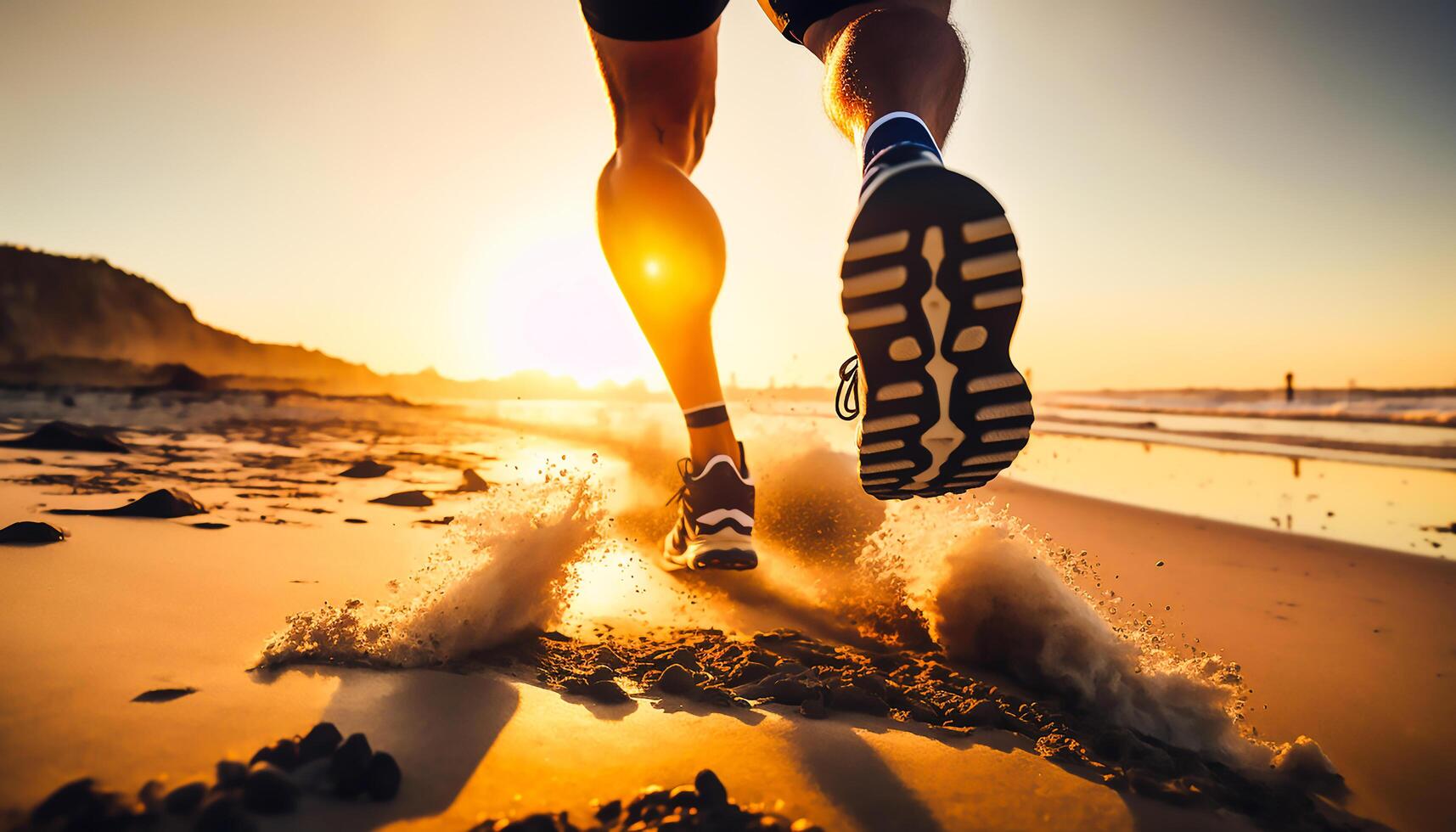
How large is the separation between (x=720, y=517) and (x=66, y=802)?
152 centimetres

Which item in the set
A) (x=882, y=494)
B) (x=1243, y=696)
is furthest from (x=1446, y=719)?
(x=882, y=494)

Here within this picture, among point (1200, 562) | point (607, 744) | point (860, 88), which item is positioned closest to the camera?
point (607, 744)

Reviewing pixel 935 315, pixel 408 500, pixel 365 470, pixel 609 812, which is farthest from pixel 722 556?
pixel 365 470

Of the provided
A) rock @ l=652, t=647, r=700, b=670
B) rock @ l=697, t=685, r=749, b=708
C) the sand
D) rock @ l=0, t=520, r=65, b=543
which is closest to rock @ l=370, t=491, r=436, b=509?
the sand

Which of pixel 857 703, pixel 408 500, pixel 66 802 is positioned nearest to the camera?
pixel 66 802

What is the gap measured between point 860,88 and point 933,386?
0.65 meters

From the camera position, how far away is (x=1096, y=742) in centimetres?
133

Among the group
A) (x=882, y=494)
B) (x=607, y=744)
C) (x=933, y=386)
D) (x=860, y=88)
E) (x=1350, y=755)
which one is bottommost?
(x=1350, y=755)

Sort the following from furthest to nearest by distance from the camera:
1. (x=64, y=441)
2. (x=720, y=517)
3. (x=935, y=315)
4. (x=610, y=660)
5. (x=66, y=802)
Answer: (x=64, y=441) < (x=720, y=517) < (x=610, y=660) < (x=935, y=315) < (x=66, y=802)

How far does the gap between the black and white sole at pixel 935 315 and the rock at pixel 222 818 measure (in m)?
1.09

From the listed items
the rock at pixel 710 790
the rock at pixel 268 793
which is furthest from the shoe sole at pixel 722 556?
the rock at pixel 268 793

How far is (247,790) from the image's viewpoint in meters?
0.84

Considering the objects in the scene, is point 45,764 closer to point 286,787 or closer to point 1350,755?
point 286,787

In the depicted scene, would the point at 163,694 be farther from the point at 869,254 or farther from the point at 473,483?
the point at 473,483
